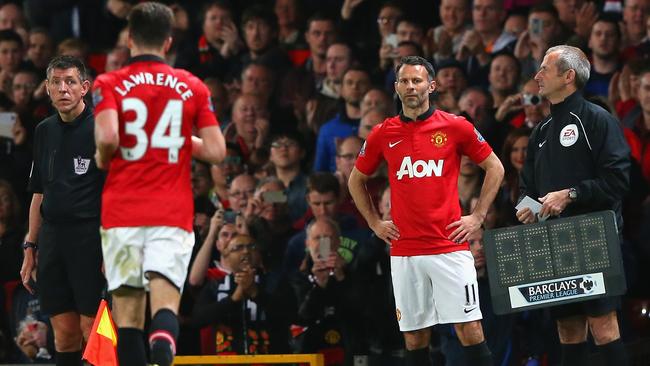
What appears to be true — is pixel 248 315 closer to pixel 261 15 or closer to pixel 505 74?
pixel 505 74

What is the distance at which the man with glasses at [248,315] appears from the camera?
34.1 feet

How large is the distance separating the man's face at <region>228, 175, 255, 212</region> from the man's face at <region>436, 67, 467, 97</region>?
177 centimetres

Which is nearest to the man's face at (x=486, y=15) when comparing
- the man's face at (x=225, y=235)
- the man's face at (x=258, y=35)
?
the man's face at (x=258, y=35)

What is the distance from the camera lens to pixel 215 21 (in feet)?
44.1

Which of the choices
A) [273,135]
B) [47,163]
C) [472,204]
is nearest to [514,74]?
[472,204]

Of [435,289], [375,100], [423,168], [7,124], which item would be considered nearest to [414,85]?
[423,168]

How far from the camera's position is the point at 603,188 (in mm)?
8125

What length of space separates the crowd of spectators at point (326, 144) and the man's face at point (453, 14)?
12 millimetres

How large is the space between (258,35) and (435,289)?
5325 millimetres

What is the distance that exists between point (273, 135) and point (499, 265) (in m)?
4.01

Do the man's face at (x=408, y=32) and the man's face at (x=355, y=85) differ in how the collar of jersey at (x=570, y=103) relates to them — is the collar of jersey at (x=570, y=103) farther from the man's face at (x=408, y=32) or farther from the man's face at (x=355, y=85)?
the man's face at (x=408, y=32)

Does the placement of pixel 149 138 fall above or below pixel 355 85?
below

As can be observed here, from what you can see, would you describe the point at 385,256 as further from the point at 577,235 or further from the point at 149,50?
the point at 149,50

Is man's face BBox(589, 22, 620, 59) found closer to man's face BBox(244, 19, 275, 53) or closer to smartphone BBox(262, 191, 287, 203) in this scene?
smartphone BBox(262, 191, 287, 203)
